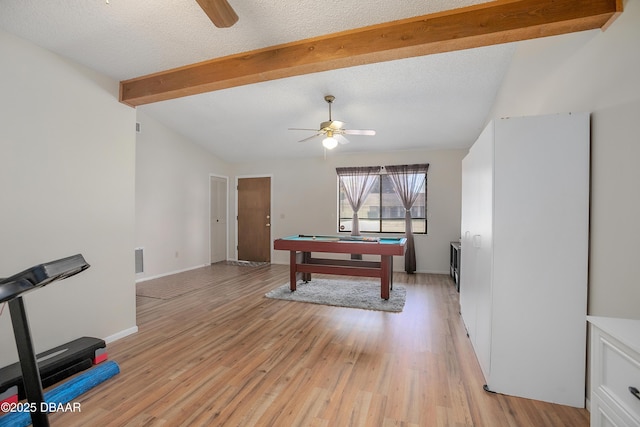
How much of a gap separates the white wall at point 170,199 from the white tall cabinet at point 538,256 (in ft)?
17.0

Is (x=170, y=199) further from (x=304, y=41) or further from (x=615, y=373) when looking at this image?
(x=615, y=373)

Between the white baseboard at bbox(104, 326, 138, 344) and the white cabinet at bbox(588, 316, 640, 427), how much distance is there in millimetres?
3461

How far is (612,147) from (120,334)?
406 centimetres

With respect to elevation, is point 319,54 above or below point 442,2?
below

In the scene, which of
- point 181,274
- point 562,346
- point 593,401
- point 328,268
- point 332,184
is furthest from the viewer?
point 332,184

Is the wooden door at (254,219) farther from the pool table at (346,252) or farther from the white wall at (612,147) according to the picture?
the white wall at (612,147)

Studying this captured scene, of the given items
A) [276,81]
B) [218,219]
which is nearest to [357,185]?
[276,81]

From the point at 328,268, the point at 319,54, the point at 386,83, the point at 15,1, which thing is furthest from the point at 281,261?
the point at 15,1

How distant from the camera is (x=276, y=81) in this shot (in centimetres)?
365

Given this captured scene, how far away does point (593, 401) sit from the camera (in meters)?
1.16

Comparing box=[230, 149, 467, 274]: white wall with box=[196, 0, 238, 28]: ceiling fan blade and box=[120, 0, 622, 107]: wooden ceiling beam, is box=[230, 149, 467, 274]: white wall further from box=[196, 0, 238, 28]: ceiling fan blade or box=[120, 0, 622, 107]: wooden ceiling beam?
box=[196, 0, 238, 28]: ceiling fan blade

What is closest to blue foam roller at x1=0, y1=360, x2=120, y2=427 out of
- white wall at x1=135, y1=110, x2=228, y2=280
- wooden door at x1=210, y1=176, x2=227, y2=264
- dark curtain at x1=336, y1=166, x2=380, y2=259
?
white wall at x1=135, y1=110, x2=228, y2=280

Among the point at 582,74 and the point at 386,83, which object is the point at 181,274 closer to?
the point at 386,83

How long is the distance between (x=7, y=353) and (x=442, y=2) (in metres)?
3.91
